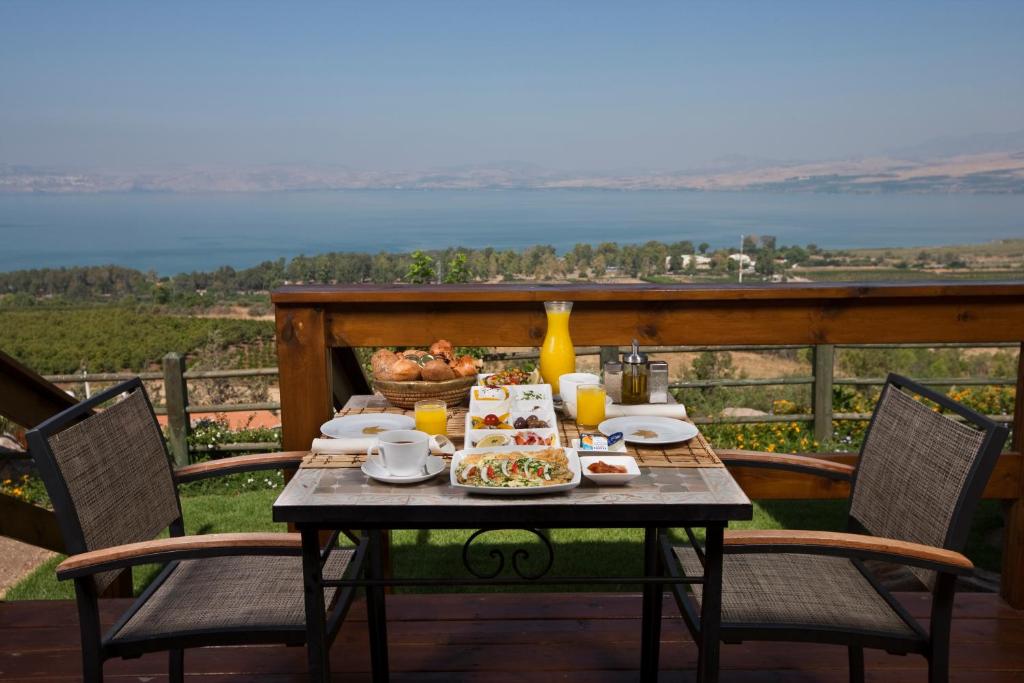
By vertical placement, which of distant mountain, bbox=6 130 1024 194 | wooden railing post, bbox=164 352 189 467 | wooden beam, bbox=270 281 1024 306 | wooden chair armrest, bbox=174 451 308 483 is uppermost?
distant mountain, bbox=6 130 1024 194

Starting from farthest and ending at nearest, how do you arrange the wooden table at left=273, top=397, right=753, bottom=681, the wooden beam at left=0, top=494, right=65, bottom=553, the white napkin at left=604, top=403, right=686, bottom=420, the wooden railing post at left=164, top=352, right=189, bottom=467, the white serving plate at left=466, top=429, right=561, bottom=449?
the wooden railing post at left=164, top=352, right=189, bottom=467
the wooden beam at left=0, top=494, right=65, bottom=553
the white napkin at left=604, top=403, right=686, bottom=420
the white serving plate at left=466, top=429, right=561, bottom=449
the wooden table at left=273, top=397, right=753, bottom=681

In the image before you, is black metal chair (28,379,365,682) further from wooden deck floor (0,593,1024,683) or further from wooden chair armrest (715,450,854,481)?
wooden chair armrest (715,450,854,481)

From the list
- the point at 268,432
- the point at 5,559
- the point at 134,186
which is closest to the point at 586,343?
the point at 5,559

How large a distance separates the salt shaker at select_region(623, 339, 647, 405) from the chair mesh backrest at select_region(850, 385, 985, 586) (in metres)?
0.51

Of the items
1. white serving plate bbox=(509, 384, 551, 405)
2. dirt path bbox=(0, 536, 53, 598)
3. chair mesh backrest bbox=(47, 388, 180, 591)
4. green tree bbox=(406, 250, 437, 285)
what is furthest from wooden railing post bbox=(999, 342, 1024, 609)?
green tree bbox=(406, 250, 437, 285)

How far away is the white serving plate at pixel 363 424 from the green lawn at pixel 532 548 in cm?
182

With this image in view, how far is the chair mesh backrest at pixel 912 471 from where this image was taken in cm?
151

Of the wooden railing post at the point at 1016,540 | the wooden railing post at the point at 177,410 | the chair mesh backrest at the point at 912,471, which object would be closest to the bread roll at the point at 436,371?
the chair mesh backrest at the point at 912,471

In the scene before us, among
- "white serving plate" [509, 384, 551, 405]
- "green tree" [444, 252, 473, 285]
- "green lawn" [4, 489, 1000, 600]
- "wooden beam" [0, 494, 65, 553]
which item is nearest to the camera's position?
"white serving plate" [509, 384, 551, 405]

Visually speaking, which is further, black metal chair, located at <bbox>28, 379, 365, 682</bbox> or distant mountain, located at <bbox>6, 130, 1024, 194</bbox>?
distant mountain, located at <bbox>6, 130, 1024, 194</bbox>

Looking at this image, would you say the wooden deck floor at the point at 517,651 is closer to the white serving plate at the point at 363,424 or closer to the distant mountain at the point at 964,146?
the white serving plate at the point at 363,424

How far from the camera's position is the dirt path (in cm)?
455

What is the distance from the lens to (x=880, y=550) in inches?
55.4

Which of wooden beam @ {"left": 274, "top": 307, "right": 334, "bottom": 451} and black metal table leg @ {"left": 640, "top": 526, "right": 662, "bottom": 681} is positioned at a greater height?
wooden beam @ {"left": 274, "top": 307, "right": 334, "bottom": 451}
